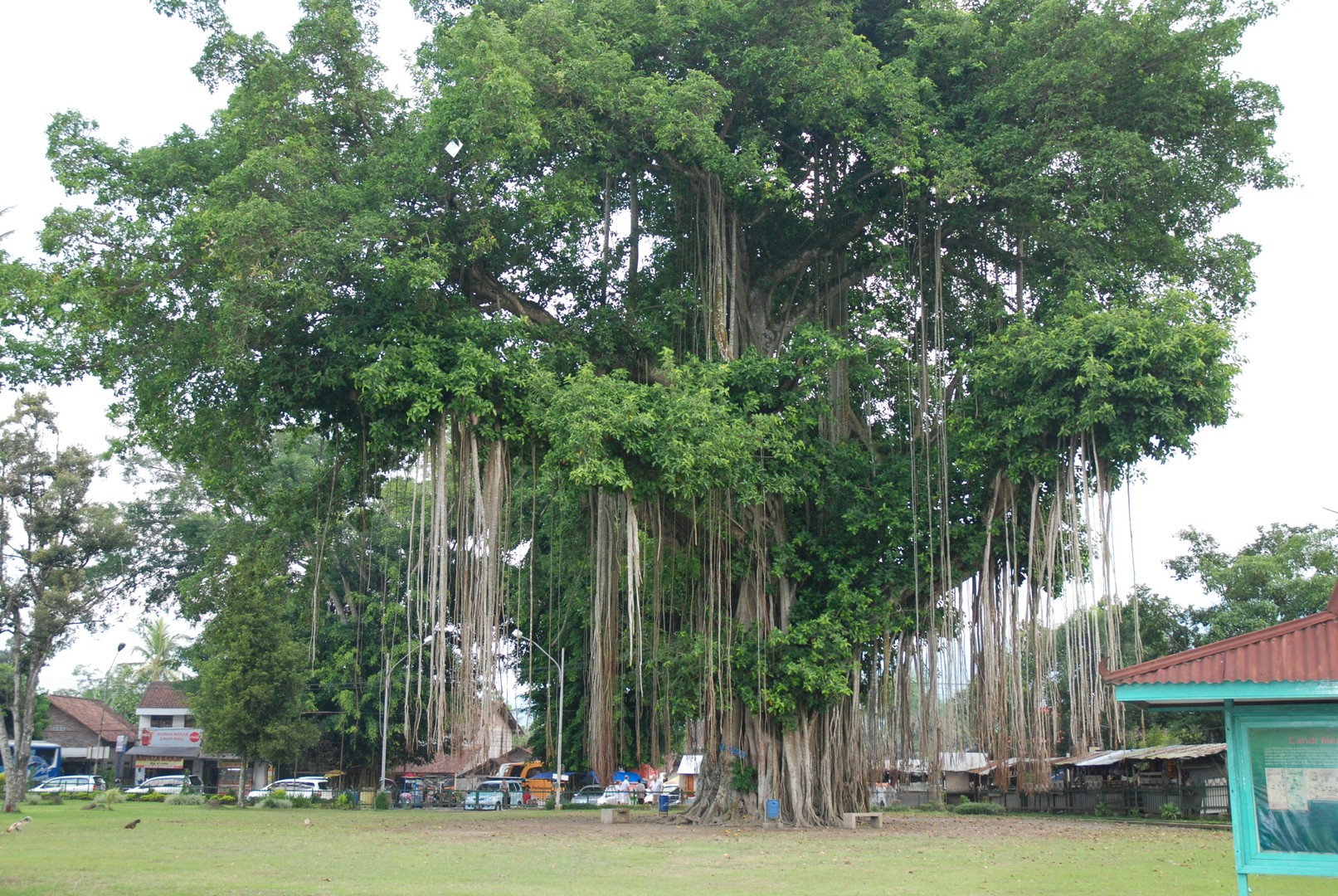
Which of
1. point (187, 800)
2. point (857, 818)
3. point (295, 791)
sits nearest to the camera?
point (857, 818)

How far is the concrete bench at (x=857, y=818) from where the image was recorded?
45.8 ft

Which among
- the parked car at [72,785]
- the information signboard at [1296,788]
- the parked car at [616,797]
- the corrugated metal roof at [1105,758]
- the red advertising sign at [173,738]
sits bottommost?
the parked car at [72,785]

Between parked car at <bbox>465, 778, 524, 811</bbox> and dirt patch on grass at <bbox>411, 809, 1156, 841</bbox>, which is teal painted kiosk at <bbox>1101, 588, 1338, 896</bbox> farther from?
parked car at <bbox>465, 778, 524, 811</bbox>

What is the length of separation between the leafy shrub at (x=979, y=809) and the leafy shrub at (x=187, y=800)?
16.7 metres

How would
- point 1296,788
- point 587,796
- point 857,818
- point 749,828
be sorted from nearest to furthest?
1. point 1296,788
2. point 749,828
3. point 857,818
4. point 587,796

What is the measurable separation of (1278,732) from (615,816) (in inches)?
494

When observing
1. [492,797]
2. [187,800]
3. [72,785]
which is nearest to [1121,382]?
[492,797]

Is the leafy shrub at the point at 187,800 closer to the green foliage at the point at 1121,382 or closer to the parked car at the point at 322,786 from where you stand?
the parked car at the point at 322,786

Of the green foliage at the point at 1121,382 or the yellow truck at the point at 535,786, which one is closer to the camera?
the green foliage at the point at 1121,382

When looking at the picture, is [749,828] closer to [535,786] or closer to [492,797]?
[492,797]

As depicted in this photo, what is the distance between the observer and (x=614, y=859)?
10062mm

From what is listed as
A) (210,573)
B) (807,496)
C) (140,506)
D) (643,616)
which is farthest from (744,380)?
(140,506)

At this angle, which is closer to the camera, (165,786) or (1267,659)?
(1267,659)

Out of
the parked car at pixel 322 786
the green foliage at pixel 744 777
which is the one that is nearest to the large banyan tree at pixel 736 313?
the green foliage at pixel 744 777
